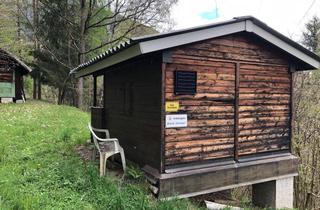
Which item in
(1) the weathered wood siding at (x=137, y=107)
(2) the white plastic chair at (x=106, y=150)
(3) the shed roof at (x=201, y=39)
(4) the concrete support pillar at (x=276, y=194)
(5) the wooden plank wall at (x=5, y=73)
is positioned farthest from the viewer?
(5) the wooden plank wall at (x=5, y=73)

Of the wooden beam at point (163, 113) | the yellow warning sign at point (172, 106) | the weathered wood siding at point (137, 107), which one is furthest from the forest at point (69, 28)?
the yellow warning sign at point (172, 106)

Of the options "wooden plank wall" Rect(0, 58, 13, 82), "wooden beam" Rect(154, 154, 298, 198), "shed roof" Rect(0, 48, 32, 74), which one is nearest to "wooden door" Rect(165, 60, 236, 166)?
"wooden beam" Rect(154, 154, 298, 198)

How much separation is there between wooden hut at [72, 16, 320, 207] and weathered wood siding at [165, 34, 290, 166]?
0.7 inches

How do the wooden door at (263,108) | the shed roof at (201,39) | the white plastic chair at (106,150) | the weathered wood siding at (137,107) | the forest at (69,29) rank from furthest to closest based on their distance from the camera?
the forest at (69,29), the wooden door at (263,108), the white plastic chair at (106,150), the weathered wood siding at (137,107), the shed roof at (201,39)

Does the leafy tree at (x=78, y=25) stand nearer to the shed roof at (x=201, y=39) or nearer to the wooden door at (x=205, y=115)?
the shed roof at (x=201, y=39)

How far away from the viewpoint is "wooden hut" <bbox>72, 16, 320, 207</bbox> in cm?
519

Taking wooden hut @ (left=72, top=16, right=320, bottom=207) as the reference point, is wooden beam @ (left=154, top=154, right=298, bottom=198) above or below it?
below

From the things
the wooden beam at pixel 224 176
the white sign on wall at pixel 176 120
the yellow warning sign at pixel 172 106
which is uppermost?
the yellow warning sign at pixel 172 106

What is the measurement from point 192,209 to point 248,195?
444 cm

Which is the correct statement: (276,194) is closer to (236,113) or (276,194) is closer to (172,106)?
(236,113)

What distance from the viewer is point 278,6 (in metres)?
7.77

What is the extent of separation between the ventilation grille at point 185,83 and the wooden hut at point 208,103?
0.06ft

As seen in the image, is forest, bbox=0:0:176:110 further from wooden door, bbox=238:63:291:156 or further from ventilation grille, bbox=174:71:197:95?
ventilation grille, bbox=174:71:197:95

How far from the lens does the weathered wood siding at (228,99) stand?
5391 millimetres
